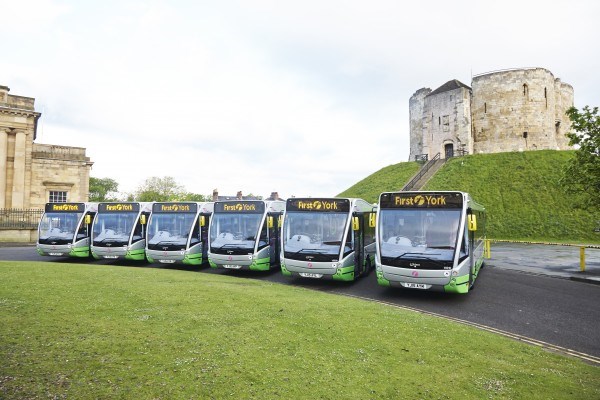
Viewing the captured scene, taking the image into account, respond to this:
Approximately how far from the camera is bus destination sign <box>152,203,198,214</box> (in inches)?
657

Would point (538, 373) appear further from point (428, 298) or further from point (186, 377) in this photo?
A: point (428, 298)

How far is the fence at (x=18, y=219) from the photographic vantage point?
2880cm

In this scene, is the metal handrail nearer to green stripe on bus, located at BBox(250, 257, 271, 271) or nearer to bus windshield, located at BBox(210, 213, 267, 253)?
green stripe on bus, located at BBox(250, 257, 271, 271)

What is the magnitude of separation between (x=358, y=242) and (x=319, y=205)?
1.91 meters

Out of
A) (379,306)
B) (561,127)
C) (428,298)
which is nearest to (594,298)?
(428,298)

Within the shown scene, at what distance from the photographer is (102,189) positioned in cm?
8212

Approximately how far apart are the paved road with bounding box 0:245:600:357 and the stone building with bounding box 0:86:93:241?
25.8 metres

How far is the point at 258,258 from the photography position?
14758mm

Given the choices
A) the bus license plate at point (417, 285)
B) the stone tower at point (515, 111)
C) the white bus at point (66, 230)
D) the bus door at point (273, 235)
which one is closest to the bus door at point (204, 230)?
the bus door at point (273, 235)

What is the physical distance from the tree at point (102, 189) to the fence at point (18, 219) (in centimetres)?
4848

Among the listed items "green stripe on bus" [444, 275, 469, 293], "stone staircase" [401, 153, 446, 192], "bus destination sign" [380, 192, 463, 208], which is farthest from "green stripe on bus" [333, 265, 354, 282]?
"stone staircase" [401, 153, 446, 192]

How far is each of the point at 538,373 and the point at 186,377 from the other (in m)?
4.94

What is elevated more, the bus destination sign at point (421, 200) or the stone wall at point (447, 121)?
the stone wall at point (447, 121)

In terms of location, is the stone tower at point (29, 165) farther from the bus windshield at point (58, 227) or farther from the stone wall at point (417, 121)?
the stone wall at point (417, 121)
